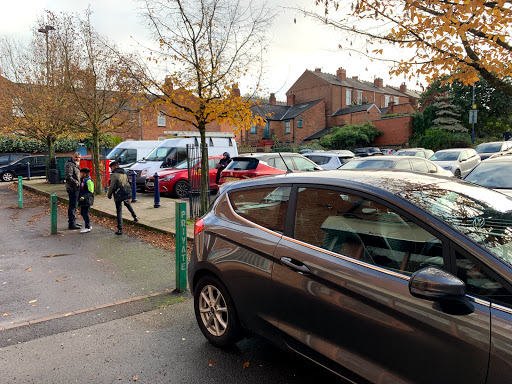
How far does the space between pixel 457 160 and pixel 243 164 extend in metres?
10.2

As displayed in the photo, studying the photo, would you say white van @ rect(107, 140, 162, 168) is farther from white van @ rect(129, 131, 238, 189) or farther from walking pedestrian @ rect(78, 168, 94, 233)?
walking pedestrian @ rect(78, 168, 94, 233)

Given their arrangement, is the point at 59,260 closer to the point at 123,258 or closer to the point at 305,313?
the point at 123,258

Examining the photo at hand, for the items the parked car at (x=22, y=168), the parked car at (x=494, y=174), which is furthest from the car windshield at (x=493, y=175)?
the parked car at (x=22, y=168)

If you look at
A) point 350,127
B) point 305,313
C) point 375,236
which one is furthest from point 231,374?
point 350,127

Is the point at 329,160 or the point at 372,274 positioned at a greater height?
the point at 329,160

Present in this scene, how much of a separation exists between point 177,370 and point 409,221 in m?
2.23

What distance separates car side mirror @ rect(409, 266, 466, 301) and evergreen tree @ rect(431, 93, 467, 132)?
39579 millimetres

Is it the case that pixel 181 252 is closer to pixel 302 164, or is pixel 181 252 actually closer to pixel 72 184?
pixel 72 184

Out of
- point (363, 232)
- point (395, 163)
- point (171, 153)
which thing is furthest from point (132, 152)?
point (363, 232)

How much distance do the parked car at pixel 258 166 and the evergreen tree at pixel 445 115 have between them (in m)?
30.1

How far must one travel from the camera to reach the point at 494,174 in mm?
7469

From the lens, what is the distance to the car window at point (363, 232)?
2.28 m

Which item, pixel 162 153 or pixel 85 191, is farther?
pixel 162 153

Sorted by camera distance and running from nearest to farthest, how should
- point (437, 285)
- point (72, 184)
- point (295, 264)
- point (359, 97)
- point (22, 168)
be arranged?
1. point (437, 285)
2. point (295, 264)
3. point (72, 184)
4. point (22, 168)
5. point (359, 97)
